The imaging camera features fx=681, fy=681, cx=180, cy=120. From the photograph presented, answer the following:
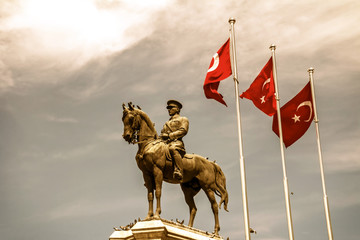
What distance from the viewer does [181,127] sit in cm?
2664

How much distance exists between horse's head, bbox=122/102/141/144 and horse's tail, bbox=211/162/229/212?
171 inches

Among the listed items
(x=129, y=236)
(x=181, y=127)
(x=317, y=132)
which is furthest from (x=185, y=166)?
(x=317, y=132)

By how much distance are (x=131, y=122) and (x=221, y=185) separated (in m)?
5.11

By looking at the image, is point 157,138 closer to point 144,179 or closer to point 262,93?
point 144,179

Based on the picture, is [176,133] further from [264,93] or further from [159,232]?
[159,232]

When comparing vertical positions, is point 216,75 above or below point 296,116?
above

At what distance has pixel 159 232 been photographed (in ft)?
79.3

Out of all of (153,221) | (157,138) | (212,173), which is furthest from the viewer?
(212,173)

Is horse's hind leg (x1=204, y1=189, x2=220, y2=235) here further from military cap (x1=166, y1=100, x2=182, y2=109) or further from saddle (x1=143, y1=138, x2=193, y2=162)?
military cap (x1=166, y1=100, x2=182, y2=109)

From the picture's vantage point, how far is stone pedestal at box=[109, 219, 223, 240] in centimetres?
2420

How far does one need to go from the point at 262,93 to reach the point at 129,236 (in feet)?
25.8

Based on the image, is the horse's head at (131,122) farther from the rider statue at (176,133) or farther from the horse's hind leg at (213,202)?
the horse's hind leg at (213,202)

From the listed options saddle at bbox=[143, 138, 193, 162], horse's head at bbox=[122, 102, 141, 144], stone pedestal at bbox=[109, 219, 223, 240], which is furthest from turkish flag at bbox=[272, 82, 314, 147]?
horse's head at bbox=[122, 102, 141, 144]

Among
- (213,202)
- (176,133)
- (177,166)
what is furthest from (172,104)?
(213,202)
